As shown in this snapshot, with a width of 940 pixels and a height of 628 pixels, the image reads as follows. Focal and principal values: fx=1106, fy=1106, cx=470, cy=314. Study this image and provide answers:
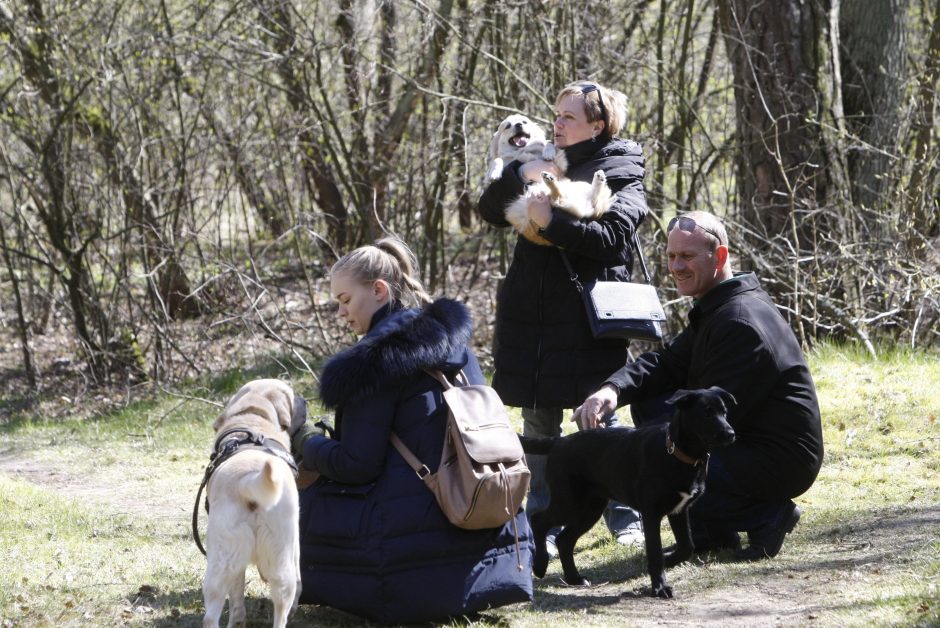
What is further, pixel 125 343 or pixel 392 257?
pixel 125 343

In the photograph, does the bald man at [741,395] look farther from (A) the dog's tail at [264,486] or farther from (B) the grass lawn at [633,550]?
(A) the dog's tail at [264,486]

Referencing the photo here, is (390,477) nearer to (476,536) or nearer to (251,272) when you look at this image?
(476,536)

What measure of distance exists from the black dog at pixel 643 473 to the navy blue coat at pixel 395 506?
0.55 metres

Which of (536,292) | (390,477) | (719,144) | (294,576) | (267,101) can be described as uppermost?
(267,101)

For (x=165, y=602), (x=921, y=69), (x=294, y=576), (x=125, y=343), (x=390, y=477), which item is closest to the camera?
(x=294, y=576)

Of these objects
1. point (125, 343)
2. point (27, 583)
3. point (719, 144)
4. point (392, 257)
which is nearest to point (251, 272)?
point (125, 343)

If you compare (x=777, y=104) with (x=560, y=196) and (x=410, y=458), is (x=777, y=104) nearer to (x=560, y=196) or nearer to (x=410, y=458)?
(x=560, y=196)

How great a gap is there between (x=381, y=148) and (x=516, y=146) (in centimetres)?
524

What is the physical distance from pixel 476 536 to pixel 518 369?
1.14 m

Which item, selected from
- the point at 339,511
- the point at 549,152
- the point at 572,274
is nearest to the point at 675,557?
the point at 572,274

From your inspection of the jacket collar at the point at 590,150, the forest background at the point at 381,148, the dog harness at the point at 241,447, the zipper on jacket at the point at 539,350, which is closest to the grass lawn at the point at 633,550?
the dog harness at the point at 241,447

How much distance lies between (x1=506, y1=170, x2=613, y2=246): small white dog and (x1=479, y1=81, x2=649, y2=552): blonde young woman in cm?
4

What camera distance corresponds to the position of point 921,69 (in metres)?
9.30

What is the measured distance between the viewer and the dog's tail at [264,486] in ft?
11.8
